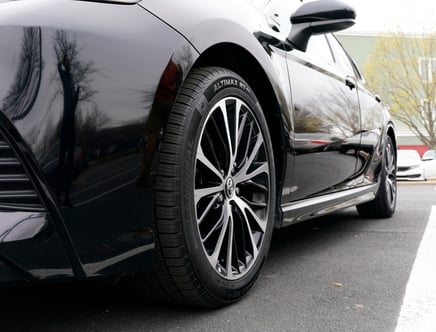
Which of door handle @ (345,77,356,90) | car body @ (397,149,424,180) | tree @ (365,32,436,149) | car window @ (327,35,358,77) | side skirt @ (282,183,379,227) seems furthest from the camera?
tree @ (365,32,436,149)

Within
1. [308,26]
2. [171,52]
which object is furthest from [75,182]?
[308,26]

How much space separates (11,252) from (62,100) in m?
0.41

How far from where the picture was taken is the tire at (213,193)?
5.09 feet

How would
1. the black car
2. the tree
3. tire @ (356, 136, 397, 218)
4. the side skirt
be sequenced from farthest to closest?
the tree
tire @ (356, 136, 397, 218)
the side skirt
the black car

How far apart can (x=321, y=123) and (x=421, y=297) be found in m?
1.00

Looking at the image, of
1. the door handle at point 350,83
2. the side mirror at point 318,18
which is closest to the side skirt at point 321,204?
the door handle at point 350,83

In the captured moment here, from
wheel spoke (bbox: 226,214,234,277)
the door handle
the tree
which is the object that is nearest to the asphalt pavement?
wheel spoke (bbox: 226,214,234,277)

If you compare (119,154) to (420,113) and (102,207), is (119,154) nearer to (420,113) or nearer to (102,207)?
(102,207)

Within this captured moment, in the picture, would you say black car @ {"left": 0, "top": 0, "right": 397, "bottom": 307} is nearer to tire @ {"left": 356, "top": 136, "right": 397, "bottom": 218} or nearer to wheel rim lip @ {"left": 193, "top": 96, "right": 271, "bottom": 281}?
wheel rim lip @ {"left": 193, "top": 96, "right": 271, "bottom": 281}

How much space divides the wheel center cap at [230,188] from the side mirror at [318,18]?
3.03 feet

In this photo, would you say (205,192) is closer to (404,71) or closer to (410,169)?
(410,169)

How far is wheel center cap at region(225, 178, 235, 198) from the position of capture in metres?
1.83

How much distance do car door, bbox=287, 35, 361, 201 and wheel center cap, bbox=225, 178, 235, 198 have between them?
508mm

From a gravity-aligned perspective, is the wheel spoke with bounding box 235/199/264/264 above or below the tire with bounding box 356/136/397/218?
above
